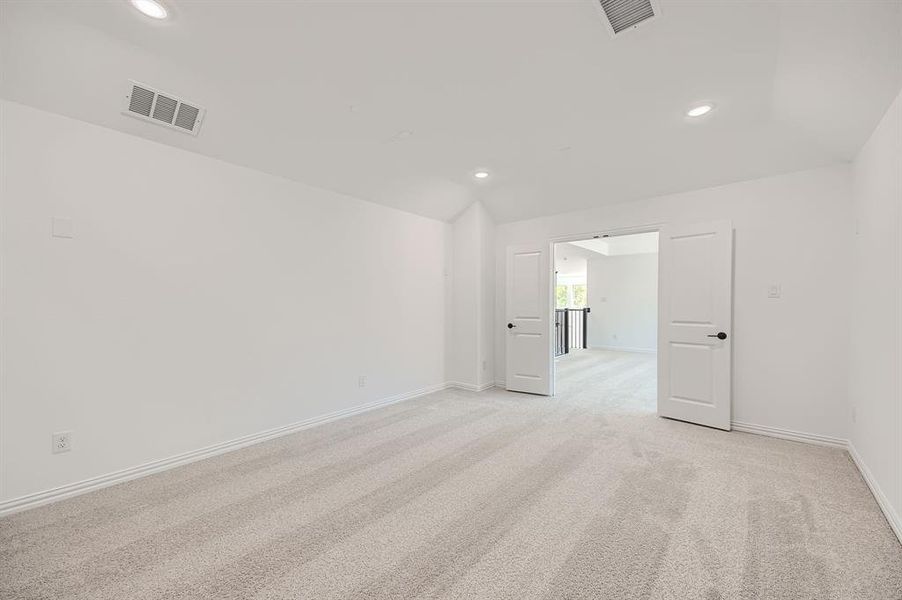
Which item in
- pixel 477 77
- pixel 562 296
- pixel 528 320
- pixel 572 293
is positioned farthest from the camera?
pixel 562 296

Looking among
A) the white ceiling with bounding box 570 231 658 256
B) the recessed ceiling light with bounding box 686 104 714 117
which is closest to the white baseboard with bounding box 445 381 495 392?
the recessed ceiling light with bounding box 686 104 714 117

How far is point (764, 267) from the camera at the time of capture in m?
3.49

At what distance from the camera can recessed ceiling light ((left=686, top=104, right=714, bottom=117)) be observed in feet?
9.16

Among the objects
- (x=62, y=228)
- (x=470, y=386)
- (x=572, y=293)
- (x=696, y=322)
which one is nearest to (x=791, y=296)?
(x=696, y=322)

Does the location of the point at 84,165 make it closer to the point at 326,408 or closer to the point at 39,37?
the point at 39,37

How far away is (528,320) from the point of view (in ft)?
16.6

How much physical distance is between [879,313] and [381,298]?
4.14m

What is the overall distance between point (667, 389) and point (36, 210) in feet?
17.6

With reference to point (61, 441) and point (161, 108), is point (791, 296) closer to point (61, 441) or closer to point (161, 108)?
point (161, 108)

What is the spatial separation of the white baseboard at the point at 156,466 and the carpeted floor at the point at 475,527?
0.07 metres

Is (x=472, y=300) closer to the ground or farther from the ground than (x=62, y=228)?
closer to the ground

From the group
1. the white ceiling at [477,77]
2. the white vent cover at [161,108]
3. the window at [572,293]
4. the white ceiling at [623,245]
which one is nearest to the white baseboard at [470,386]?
the white ceiling at [477,77]

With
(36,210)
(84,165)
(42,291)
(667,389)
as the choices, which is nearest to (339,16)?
(84,165)

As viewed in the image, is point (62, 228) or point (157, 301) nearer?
point (62, 228)
